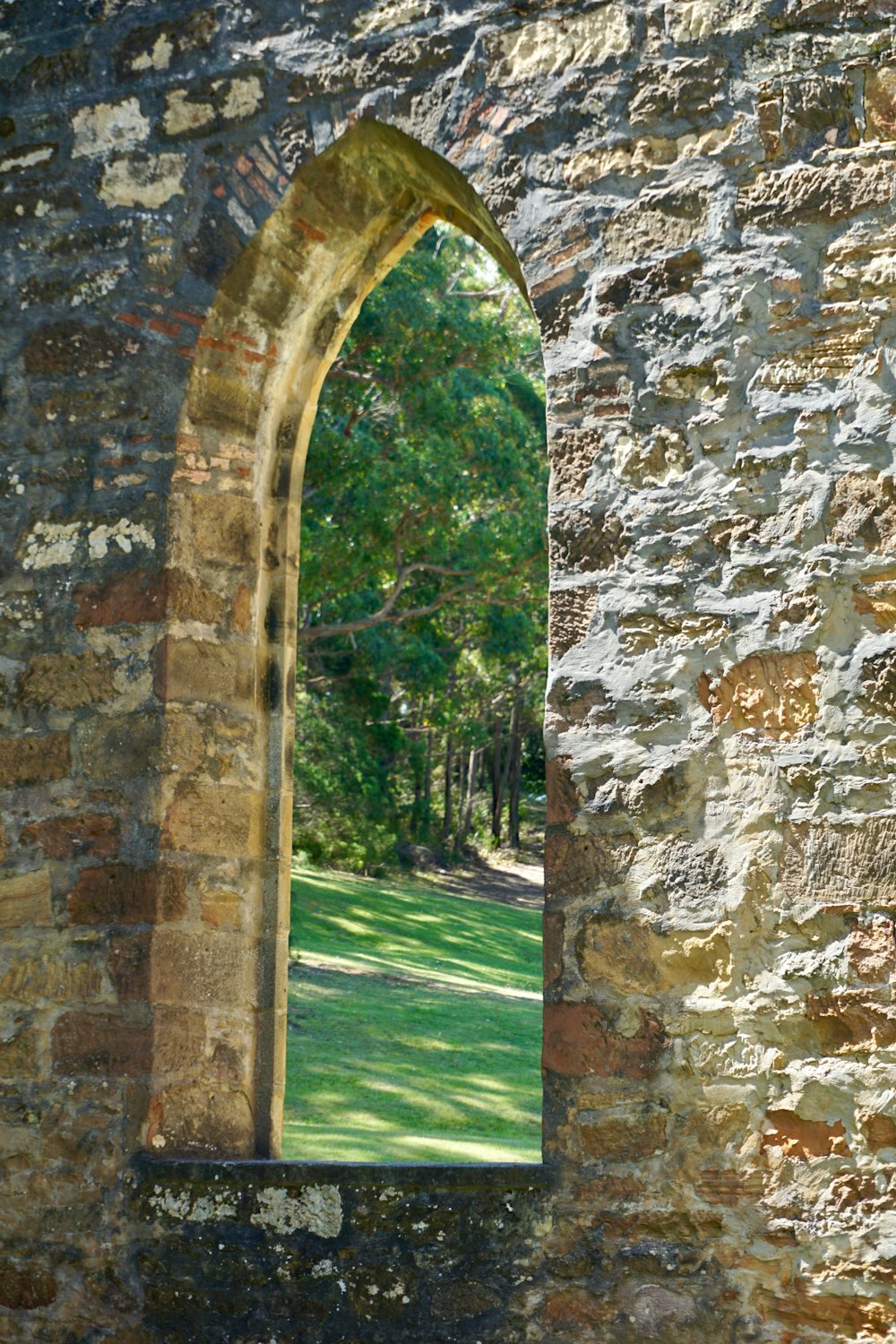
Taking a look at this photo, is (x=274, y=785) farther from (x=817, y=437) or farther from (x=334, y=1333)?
(x=817, y=437)

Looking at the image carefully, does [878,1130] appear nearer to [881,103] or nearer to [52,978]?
[52,978]

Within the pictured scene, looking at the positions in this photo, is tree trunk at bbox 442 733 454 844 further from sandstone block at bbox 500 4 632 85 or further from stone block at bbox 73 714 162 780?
sandstone block at bbox 500 4 632 85

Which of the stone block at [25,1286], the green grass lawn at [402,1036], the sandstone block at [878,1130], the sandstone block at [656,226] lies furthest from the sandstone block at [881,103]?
the green grass lawn at [402,1036]

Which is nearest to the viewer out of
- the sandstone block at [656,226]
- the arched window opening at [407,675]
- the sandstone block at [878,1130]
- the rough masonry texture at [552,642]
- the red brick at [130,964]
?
the sandstone block at [878,1130]

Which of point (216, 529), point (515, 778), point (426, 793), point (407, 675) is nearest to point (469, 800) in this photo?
point (515, 778)

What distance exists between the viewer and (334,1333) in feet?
10.6

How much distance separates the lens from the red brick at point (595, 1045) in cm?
311

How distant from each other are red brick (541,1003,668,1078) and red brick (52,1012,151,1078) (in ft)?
3.40

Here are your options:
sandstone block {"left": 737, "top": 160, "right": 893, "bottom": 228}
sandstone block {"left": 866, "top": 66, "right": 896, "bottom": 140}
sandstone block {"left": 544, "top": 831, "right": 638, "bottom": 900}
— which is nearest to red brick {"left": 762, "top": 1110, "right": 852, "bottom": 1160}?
sandstone block {"left": 544, "top": 831, "right": 638, "bottom": 900}

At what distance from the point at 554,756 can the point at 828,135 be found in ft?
5.12

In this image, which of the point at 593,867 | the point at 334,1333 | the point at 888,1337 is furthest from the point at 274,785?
the point at 888,1337

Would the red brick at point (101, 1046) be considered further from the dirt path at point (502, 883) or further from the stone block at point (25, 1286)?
the dirt path at point (502, 883)

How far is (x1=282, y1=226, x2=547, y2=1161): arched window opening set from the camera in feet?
24.4

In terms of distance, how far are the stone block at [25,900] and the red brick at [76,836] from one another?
0.08 meters
